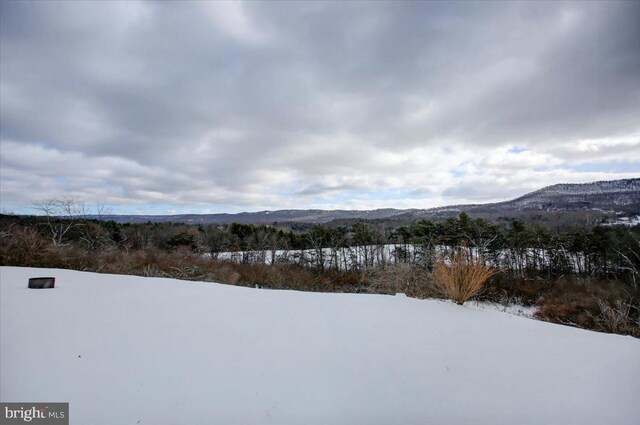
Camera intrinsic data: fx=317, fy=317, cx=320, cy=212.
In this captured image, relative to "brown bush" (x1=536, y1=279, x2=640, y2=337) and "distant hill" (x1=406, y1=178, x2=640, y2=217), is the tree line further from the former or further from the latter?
"distant hill" (x1=406, y1=178, x2=640, y2=217)

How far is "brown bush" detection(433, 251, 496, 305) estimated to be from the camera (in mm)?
4500

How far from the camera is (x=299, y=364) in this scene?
8.54 feet

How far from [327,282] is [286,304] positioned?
19.5 meters

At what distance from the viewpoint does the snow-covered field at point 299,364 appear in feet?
6.91

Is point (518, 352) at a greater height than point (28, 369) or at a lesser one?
lesser

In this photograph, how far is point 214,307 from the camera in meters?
3.82

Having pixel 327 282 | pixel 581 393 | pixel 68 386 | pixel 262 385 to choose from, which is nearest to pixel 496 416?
pixel 581 393

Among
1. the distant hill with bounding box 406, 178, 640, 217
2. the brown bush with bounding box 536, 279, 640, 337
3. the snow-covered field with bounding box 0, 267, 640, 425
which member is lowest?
the brown bush with bounding box 536, 279, 640, 337

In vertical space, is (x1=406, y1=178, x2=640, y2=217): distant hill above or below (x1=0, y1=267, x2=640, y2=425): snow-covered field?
above

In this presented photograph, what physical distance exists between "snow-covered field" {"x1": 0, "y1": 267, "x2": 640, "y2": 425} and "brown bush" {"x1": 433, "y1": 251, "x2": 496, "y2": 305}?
1.61ft

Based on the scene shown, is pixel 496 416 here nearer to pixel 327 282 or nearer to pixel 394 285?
pixel 394 285

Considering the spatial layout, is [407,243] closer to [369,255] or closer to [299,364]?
[369,255]

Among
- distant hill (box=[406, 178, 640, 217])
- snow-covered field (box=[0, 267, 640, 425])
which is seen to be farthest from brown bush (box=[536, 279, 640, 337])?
distant hill (box=[406, 178, 640, 217])

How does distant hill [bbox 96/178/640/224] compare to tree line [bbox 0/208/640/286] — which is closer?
tree line [bbox 0/208/640/286]
